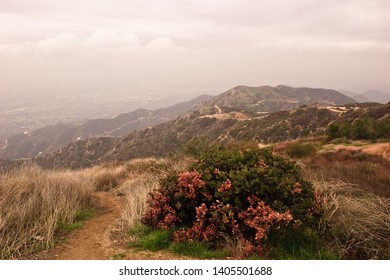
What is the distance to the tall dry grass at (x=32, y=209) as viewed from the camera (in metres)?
5.24

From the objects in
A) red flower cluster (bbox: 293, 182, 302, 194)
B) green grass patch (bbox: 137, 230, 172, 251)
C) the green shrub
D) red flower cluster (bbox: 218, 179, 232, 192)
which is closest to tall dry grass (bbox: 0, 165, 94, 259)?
green grass patch (bbox: 137, 230, 172, 251)


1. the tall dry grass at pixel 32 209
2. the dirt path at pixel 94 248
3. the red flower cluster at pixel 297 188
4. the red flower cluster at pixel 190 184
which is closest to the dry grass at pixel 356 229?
the red flower cluster at pixel 297 188

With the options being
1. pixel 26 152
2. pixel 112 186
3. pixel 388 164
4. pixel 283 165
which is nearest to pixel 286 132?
pixel 388 164

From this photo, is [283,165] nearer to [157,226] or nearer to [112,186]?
[157,226]

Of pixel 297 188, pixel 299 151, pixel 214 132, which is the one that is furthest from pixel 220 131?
pixel 297 188

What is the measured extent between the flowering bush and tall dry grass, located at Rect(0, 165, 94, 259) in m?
1.87

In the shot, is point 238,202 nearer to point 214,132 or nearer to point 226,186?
point 226,186

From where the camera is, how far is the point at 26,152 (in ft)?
584

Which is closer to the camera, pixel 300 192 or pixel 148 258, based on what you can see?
pixel 148 258

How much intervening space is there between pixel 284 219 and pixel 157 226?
7.12 ft

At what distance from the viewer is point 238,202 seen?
5000 millimetres

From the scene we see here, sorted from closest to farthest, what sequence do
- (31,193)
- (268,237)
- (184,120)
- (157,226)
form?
(268,237) < (157,226) < (31,193) < (184,120)

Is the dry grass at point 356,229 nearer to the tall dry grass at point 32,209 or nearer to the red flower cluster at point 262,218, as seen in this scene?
the red flower cluster at point 262,218

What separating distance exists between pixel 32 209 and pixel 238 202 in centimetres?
412
